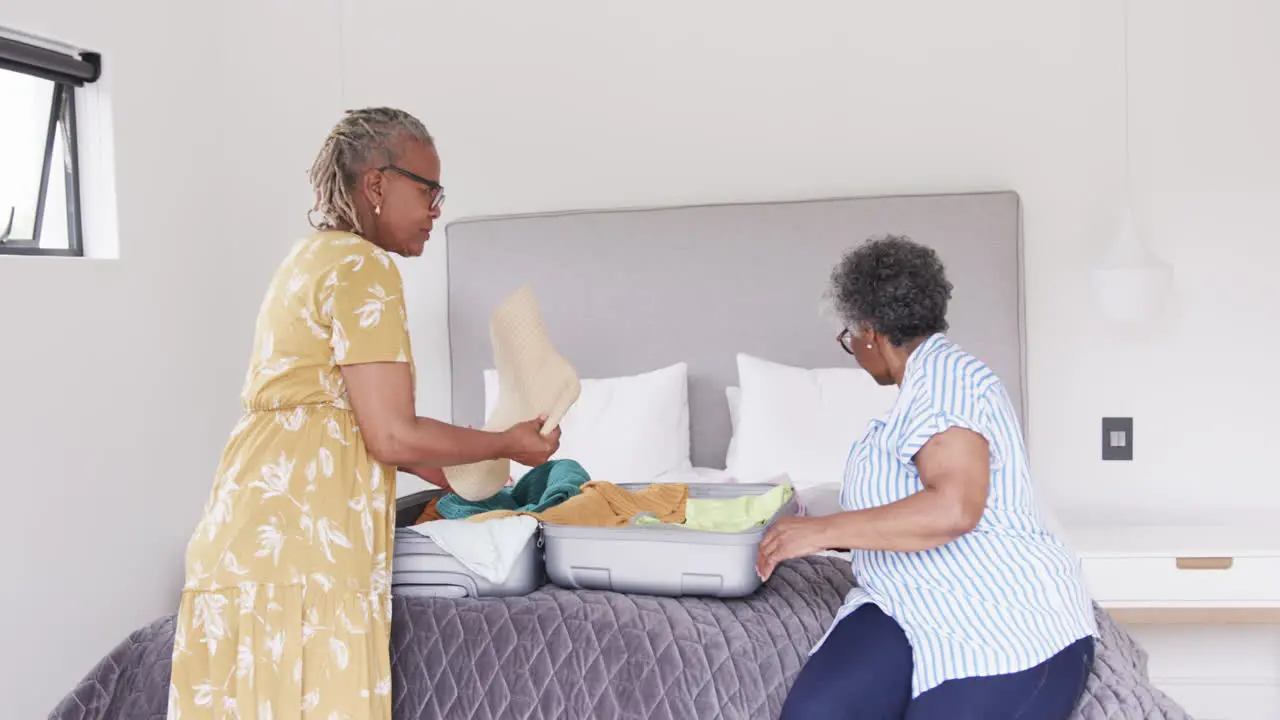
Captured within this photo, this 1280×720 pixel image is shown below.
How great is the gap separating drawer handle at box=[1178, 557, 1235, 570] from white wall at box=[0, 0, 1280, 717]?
0.43m

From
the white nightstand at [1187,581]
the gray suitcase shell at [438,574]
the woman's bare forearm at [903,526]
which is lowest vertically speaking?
the white nightstand at [1187,581]

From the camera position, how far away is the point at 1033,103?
141 inches

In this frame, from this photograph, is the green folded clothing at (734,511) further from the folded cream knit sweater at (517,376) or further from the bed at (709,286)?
the folded cream knit sweater at (517,376)

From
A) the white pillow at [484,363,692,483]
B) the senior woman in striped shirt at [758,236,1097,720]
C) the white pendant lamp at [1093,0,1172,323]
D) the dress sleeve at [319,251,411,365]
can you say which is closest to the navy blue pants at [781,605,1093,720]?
the senior woman in striped shirt at [758,236,1097,720]

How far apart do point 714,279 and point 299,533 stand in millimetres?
2234

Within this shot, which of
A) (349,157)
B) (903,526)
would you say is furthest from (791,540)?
(349,157)

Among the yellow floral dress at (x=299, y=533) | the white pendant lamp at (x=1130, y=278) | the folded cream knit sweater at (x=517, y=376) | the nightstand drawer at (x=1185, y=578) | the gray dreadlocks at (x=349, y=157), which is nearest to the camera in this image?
the yellow floral dress at (x=299, y=533)

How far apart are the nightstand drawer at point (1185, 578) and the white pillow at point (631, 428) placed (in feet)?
4.04

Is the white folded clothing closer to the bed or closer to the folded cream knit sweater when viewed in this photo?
the folded cream knit sweater

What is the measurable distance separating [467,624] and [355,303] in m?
0.61

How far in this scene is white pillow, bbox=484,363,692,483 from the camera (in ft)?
11.3

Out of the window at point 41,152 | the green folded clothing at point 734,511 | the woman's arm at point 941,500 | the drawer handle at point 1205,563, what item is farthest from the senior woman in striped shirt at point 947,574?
the window at point 41,152

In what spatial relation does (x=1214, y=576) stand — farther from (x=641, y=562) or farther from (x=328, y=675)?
(x=328, y=675)

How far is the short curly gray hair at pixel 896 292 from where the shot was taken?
187cm
